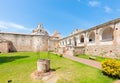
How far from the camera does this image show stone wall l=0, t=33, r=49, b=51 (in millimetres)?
30992

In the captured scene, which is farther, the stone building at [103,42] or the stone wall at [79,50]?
the stone wall at [79,50]

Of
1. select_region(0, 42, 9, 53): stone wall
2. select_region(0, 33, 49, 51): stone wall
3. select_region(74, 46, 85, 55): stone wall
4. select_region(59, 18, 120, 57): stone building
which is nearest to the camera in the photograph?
select_region(59, 18, 120, 57): stone building

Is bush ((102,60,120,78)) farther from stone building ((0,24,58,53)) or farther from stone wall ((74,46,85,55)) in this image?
stone building ((0,24,58,53))

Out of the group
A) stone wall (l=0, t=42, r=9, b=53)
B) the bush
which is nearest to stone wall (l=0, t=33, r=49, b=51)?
stone wall (l=0, t=42, r=9, b=53)

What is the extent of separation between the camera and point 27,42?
32781 millimetres

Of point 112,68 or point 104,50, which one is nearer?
point 112,68

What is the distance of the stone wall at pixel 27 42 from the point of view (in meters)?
31.0

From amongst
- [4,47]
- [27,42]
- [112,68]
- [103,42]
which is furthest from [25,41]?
[112,68]

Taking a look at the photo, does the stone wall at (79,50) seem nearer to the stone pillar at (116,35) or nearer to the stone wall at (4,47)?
the stone pillar at (116,35)

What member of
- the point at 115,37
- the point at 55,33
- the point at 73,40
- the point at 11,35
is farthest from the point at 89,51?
the point at 55,33

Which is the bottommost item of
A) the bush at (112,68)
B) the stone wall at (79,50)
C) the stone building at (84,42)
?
the bush at (112,68)

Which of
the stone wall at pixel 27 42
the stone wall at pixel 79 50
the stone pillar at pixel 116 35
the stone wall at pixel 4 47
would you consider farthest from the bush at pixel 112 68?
the stone wall at pixel 27 42

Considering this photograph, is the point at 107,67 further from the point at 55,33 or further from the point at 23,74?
the point at 55,33

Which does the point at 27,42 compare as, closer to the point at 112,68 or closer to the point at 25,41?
the point at 25,41
